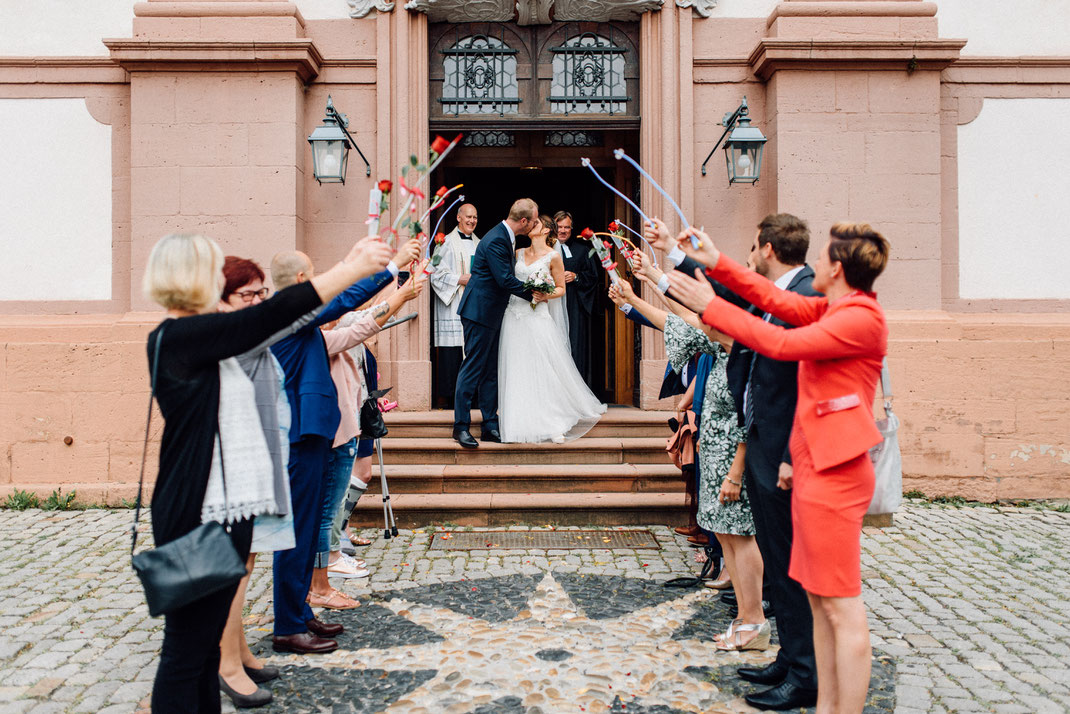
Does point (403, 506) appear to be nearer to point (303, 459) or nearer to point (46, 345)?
point (303, 459)

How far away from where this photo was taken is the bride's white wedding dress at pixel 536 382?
7.73m

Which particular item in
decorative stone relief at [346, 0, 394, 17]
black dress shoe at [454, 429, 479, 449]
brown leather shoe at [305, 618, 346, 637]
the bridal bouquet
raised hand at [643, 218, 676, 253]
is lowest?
brown leather shoe at [305, 618, 346, 637]

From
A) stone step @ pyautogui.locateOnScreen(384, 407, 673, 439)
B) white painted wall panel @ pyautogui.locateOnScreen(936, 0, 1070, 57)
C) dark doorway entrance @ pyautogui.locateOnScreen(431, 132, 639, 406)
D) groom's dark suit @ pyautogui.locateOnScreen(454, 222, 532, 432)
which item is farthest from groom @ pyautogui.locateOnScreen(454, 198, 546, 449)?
white painted wall panel @ pyautogui.locateOnScreen(936, 0, 1070, 57)

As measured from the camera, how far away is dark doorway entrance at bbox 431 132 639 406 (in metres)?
10.0

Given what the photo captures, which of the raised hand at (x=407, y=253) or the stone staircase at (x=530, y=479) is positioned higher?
the raised hand at (x=407, y=253)

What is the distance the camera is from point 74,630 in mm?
4531

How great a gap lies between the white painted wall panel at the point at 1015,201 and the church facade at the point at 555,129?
23mm

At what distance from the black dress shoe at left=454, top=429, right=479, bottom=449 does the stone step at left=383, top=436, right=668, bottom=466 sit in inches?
1.6

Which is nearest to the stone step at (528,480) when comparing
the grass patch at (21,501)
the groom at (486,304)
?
the groom at (486,304)

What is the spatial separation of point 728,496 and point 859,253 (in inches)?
64.1

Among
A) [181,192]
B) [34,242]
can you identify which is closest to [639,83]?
[181,192]

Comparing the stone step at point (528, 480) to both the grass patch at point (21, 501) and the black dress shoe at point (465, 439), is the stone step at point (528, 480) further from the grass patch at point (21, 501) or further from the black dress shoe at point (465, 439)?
the grass patch at point (21, 501)

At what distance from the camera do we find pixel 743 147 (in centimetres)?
789

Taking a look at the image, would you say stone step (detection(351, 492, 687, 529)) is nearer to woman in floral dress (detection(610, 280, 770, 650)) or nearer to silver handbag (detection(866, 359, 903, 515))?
woman in floral dress (detection(610, 280, 770, 650))
